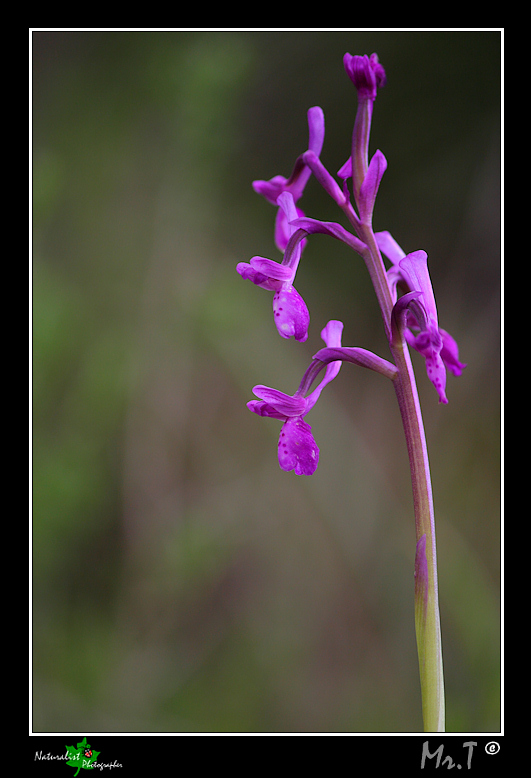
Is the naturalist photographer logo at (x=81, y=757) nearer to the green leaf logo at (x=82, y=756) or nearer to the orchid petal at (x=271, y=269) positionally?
the green leaf logo at (x=82, y=756)

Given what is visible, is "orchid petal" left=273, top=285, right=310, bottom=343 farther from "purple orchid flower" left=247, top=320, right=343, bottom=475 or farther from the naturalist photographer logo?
the naturalist photographer logo

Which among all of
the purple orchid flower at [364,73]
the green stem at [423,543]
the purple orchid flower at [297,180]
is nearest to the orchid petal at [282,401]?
the green stem at [423,543]

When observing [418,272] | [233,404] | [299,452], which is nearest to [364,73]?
[418,272]

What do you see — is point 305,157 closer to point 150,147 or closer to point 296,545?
point 150,147

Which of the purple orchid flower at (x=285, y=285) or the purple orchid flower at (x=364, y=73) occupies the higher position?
the purple orchid flower at (x=364, y=73)

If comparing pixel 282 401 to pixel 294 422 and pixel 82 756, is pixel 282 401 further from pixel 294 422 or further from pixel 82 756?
pixel 82 756

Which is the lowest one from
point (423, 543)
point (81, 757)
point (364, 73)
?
point (81, 757)
